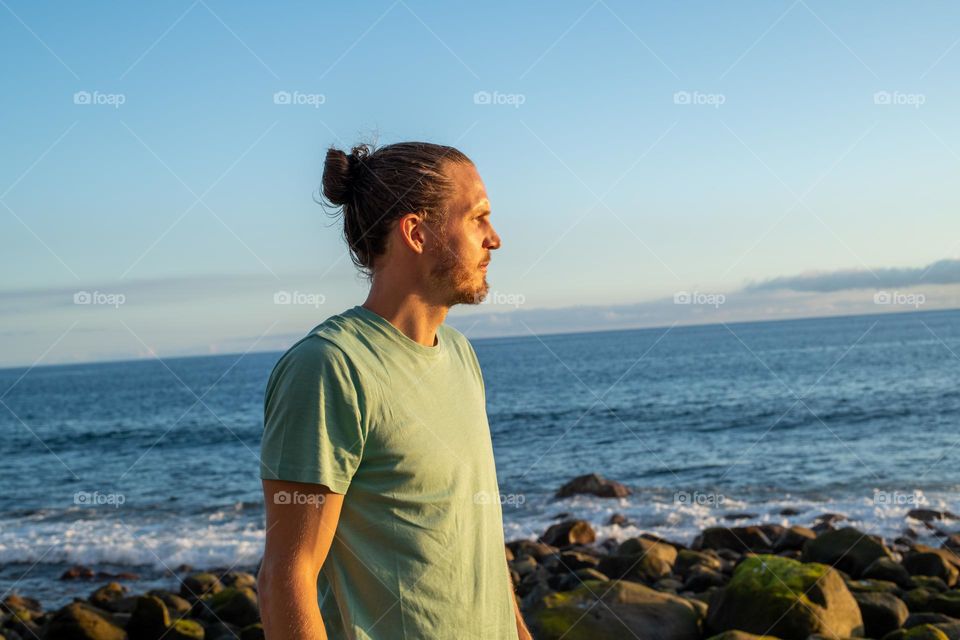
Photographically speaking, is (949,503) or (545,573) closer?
(545,573)

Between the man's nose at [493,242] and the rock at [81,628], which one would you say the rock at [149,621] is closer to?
the rock at [81,628]

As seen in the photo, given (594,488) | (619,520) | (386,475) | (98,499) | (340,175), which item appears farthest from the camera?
(98,499)

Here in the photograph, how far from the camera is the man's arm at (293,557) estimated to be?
79.6 inches

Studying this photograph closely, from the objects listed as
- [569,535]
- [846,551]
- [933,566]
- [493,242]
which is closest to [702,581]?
[846,551]

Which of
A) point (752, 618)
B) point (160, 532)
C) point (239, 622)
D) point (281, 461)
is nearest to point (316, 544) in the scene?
point (281, 461)

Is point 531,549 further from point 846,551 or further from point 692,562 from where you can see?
point 846,551

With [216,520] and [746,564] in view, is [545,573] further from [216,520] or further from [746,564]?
[216,520]

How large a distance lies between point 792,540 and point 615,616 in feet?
19.6

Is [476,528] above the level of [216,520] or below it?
above

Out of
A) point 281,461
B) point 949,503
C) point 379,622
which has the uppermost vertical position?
point 281,461

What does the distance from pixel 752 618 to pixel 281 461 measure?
618 centimetres

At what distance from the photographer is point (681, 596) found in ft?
28.0

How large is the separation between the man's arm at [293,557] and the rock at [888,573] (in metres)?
8.66

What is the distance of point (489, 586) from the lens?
2426mm
